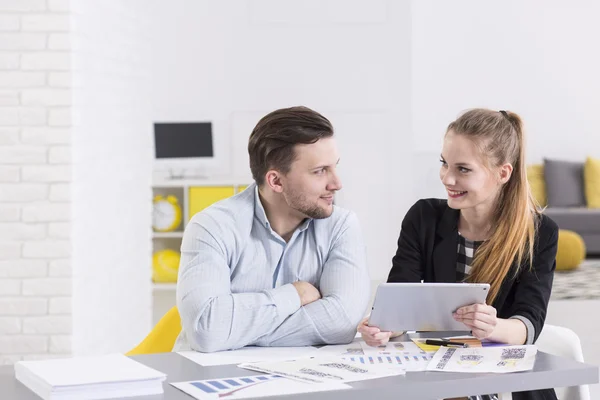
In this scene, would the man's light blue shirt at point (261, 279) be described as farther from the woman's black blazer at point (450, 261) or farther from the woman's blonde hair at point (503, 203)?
the woman's blonde hair at point (503, 203)

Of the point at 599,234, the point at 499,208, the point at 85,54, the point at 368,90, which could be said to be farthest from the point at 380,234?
the point at 499,208

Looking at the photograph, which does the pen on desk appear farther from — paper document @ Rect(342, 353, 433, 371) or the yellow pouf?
the yellow pouf

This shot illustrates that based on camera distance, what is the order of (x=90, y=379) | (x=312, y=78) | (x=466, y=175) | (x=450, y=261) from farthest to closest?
(x=312, y=78) < (x=450, y=261) < (x=466, y=175) < (x=90, y=379)

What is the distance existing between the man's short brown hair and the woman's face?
0.34m

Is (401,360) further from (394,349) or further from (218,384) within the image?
(218,384)

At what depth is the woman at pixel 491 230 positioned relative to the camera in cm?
244

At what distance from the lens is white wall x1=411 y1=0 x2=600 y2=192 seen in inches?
405

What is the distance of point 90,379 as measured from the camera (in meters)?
1.73

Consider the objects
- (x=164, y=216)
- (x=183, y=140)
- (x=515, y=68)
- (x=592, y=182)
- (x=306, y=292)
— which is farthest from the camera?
(x=515, y=68)

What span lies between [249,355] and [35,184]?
6.48 feet

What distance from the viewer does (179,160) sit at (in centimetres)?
841

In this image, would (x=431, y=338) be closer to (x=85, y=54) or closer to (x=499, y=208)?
(x=499, y=208)

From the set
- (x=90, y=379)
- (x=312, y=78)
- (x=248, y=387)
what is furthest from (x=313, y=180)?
(x=312, y=78)

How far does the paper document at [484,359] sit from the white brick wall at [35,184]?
2.14 m
